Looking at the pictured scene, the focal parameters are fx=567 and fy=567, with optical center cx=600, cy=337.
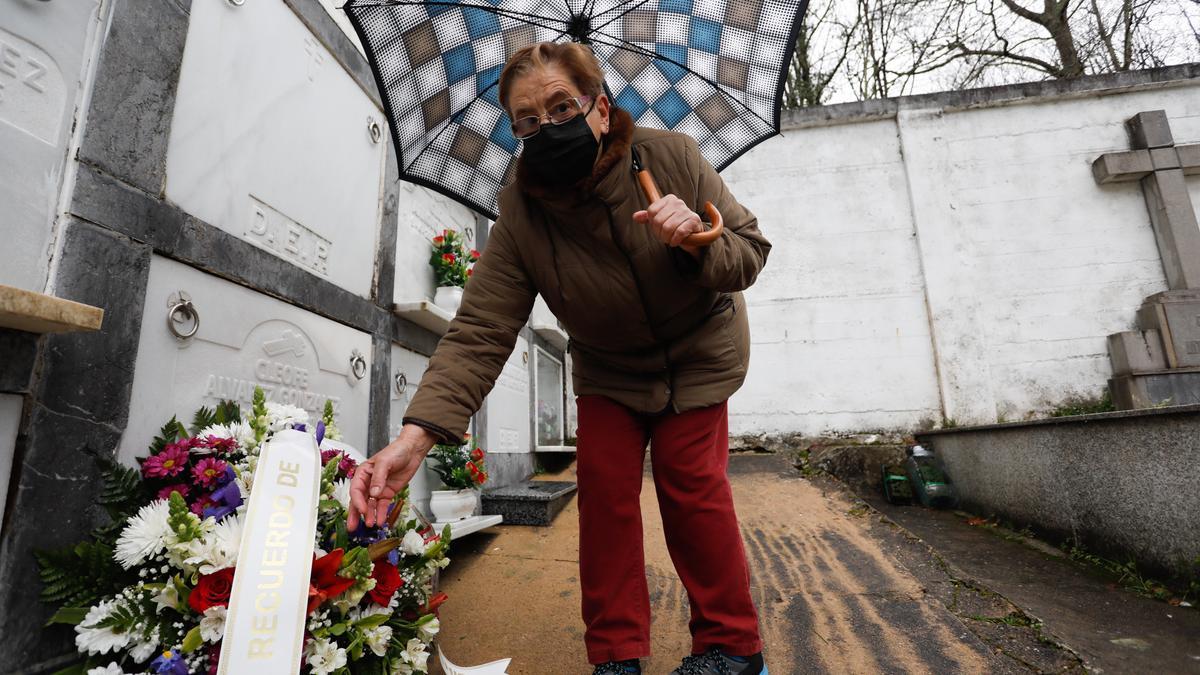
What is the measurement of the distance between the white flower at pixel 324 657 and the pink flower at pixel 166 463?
0.70 metres

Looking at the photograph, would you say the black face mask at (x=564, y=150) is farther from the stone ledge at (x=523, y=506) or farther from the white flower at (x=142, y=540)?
the stone ledge at (x=523, y=506)

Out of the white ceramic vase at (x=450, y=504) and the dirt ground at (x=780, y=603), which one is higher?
the white ceramic vase at (x=450, y=504)

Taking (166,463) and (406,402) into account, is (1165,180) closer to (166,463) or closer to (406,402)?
(406,402)

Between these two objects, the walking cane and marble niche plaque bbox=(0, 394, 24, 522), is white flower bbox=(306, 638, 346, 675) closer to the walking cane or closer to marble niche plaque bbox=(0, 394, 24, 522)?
marble niche plaque bbox=(0, 394, 24, 522)

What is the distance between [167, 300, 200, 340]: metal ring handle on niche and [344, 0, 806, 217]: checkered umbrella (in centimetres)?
82

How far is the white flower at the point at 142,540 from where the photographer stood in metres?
1.22

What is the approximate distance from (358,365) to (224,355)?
868 mm

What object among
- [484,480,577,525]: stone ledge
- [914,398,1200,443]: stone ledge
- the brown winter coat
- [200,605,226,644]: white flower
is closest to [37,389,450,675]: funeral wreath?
[200,605,226,644]: white flower

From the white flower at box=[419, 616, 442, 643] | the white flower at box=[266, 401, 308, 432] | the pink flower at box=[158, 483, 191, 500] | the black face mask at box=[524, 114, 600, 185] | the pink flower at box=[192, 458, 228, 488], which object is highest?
the black face mask at box=[524, 114, 600, 185]

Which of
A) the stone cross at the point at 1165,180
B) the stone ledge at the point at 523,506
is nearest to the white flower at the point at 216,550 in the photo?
the stone ledge at the point at 523,506

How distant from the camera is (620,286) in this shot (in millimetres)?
1496

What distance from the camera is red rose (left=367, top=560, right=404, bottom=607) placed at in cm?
130

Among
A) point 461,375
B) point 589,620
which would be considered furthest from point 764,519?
point 461,375

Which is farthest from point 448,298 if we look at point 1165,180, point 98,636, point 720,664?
point 1165,180
